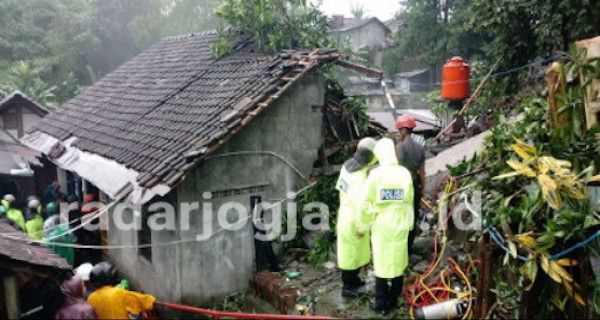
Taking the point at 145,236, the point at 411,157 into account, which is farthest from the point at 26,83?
the point at 411,157

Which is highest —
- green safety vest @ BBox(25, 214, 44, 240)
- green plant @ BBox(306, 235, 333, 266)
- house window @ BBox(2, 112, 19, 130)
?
house window @ BBox(2, 112, 19, 130)

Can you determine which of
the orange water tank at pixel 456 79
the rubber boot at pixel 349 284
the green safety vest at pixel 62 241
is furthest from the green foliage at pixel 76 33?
the rubber boot at pixel 349 284

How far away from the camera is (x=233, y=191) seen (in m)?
9.23

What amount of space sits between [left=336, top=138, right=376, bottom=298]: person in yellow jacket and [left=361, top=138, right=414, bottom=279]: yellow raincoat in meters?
0.45

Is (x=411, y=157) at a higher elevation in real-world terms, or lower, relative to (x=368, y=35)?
lower

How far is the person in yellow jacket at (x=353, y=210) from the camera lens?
6.71m

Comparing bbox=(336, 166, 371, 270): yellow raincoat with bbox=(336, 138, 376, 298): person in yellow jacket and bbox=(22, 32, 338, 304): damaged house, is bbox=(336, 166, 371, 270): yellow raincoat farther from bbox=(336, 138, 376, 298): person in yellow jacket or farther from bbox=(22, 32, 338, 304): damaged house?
bbox=(22, 32, 338, 304): damaged house

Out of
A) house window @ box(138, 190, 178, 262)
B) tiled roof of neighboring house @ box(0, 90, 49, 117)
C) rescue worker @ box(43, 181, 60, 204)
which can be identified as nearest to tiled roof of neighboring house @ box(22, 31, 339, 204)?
house window @ box(138, 190, 178, 262)

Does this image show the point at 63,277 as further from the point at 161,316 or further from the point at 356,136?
the point at 356,136

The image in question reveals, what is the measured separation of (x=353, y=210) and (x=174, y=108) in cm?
557

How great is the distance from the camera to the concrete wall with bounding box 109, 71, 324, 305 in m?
Answer: 8.81

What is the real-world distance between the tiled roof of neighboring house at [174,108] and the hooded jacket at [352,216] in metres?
2.60

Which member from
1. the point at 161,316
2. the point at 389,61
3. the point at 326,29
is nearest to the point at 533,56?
the point at 326,29

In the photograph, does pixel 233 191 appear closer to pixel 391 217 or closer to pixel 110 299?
pixel 391 217
